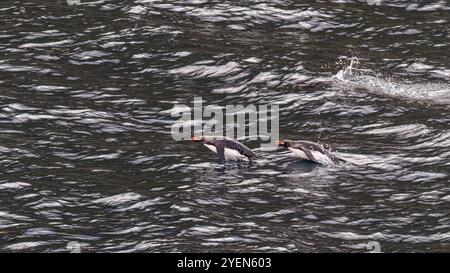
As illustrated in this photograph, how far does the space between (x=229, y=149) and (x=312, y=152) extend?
6.20ft

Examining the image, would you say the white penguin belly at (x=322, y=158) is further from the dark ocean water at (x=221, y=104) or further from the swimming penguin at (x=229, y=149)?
the swimming penguin at (x=229, y=149)

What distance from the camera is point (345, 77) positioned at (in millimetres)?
29625

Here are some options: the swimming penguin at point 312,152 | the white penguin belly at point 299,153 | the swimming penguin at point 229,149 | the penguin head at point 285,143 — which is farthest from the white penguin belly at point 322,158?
the swimming penguin at point 229,149

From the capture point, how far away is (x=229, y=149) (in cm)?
2448

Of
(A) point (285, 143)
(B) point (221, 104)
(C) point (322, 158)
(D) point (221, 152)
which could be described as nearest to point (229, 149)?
(D) point (221, 152)

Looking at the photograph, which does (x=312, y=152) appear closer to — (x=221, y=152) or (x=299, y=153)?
(x=299, y=153)

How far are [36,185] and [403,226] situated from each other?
7.89 m

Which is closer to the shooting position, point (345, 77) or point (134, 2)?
point (345, 77)

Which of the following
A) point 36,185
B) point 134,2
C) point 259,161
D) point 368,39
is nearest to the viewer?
point 36,185

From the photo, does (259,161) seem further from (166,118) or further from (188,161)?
(166,118)

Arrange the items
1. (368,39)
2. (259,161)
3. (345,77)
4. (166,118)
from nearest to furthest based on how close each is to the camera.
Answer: (259,161), (166,118), (345,77), (368,39)

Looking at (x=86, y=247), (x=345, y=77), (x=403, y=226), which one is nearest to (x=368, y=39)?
(x=345, y=77)

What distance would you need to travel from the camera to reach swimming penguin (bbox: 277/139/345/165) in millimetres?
24312

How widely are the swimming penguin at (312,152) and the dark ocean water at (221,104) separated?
0.23 meters
